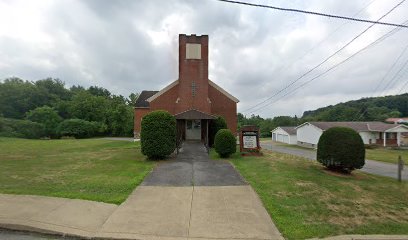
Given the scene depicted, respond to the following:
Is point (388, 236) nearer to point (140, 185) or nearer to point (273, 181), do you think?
point (273, 181)

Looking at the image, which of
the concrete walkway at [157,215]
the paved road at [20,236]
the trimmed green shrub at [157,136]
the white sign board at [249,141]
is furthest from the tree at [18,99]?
the paved road at [20,236]

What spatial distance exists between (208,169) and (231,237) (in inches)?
277

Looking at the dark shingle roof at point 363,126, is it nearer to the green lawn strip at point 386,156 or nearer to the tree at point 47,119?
the green lawn strip at point 386,156

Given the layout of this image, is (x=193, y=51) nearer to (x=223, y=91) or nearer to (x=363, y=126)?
(x=223, y=91)

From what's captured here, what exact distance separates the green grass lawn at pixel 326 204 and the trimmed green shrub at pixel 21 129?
48653 millimetres

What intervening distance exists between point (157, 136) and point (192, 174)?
4.47m

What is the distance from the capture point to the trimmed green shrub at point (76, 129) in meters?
49.8

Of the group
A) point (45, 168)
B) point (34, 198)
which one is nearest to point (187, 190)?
point (34, 198)

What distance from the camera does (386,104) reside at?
110938 millimetres

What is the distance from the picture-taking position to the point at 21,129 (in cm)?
4712

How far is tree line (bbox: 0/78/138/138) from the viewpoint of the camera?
4928 cm

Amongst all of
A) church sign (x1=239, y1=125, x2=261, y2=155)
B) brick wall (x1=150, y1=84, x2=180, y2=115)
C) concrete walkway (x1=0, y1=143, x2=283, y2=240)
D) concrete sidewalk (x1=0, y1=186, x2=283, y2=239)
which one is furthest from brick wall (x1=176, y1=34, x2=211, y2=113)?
concrete sidewalk (x1=0, y1=186, x2=283, y2=239)

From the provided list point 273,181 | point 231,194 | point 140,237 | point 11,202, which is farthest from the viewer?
point 273,181

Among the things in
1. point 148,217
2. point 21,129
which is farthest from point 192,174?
point 21,129
